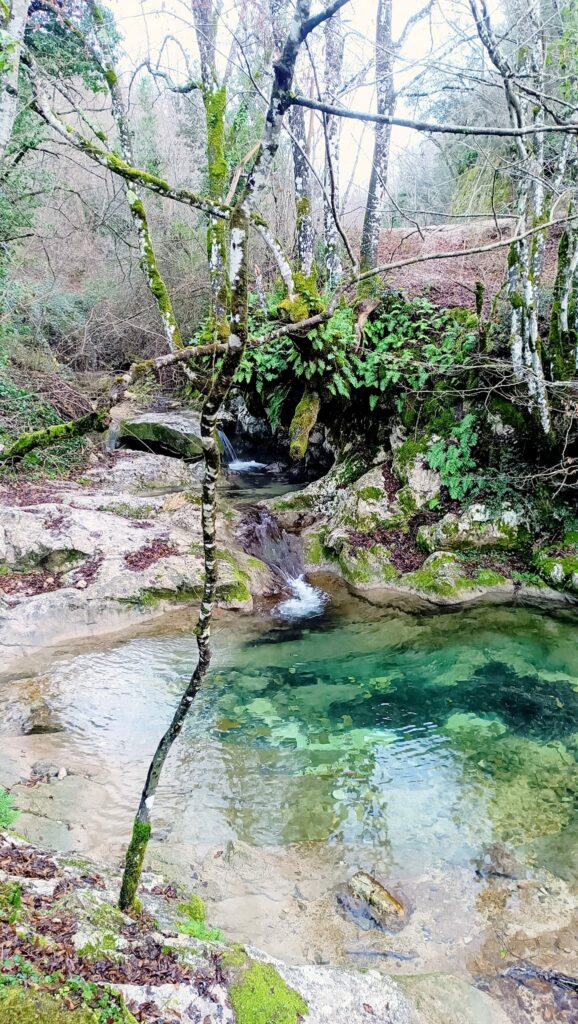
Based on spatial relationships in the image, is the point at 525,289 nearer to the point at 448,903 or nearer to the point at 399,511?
the point at 399,511

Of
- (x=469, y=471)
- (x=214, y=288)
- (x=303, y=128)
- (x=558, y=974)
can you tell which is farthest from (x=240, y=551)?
(x=303, y=128)

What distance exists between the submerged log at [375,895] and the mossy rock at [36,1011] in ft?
7.77

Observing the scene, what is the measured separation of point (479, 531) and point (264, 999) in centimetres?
762

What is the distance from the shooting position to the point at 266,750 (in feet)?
18.2

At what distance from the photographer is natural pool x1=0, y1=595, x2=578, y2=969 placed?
4.11 metres

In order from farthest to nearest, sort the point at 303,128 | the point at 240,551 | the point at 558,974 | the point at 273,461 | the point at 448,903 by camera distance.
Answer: the point at 273,461 < the point at 303,128 < the point at 240,551 < the point at 448,903 < the point at 558,974

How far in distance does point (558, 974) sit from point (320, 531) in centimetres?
758

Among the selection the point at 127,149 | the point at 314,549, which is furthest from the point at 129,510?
the point at 127,149

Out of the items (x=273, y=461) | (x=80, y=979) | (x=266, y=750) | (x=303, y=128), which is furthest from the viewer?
(x=273, y=461)

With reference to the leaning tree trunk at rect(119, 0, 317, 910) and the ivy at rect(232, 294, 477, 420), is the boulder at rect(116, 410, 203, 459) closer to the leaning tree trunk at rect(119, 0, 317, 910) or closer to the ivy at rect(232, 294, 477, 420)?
the ivy at rect(232, 294, 477, 420)

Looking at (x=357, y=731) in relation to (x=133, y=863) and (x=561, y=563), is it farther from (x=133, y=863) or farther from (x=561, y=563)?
(x=561, y=563)

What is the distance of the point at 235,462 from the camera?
14.9 meters

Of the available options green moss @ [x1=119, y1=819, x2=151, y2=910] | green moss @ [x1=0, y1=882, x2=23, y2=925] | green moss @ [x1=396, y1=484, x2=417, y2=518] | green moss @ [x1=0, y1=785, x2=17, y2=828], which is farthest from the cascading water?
green moss @ [x1=0, y1=882, x2=23, y2=925]

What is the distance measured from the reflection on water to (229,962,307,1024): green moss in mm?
1659
